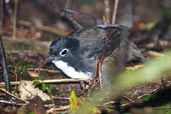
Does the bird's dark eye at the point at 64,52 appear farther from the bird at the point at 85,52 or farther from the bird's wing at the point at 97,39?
the bird's wing at the point at 97,39

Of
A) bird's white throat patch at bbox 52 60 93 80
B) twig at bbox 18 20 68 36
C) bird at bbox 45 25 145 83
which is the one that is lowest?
bird's white throat patch at bbox 52 60 93 80

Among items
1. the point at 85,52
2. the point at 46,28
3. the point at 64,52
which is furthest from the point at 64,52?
the point at 46,28

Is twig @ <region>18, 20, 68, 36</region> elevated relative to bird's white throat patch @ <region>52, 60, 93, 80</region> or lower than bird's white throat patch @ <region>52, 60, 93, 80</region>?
elevated

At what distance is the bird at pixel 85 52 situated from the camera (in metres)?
5.18

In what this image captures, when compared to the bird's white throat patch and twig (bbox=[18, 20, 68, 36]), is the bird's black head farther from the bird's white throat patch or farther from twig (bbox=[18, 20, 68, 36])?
twig (bbox=[18, 20, 68, 36])

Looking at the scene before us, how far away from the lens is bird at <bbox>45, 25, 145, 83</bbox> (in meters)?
5.18

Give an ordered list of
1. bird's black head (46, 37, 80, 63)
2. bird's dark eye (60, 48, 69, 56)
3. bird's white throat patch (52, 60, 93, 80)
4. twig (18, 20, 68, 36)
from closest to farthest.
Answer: bird's white throat patch (52, 60, 93, 80) → bird's black head (46, 37, 80, 63) → bird's dark eye (60, 48, 69, 56) → twig (18, 20, 68, 36)

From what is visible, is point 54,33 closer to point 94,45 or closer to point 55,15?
point 55,15

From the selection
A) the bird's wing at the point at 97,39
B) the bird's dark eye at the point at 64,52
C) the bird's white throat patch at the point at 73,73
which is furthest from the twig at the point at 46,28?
the bird's white throat patch at the point at 73,73

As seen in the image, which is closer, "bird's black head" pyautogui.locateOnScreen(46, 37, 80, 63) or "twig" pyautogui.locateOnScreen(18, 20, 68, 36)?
"bird's black head" pyautogui.locateOnScreen(46, 37, 80, 63)

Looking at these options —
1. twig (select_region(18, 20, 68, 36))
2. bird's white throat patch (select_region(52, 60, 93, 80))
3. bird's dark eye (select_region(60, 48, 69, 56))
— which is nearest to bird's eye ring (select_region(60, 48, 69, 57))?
bird's dark eye (select_region(60, 48, 69, 56))

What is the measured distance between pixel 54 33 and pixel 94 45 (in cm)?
263

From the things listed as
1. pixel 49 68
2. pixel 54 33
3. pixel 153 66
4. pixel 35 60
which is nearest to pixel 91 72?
pixel 49 68

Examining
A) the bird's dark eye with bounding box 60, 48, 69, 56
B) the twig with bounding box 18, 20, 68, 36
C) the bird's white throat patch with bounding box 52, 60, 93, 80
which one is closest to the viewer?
the bird's white throat patch with bounding box 52, 60, 93, 80
